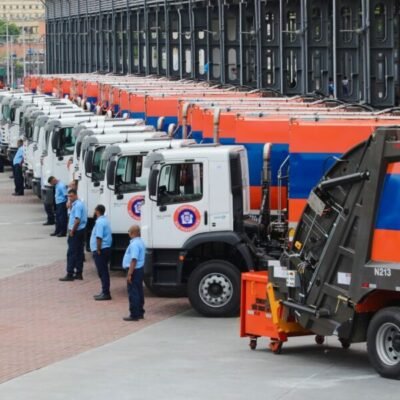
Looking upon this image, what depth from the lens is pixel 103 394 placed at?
54.2ft

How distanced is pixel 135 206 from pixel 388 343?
31.6 feet

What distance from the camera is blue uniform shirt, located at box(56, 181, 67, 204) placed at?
32094mm

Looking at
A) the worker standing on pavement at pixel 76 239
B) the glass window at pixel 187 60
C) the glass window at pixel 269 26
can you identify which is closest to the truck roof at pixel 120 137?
the worker standing on pavement at pixel 76 239

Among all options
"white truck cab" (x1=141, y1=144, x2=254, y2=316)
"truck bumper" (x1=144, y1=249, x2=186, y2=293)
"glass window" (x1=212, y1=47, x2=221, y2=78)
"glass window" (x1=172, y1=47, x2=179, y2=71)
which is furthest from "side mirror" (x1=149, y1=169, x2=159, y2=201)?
"glass window" (x1=172, y1=47, x2=179, y2=71)

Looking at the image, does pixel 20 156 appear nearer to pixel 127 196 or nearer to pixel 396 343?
pixel 127 196

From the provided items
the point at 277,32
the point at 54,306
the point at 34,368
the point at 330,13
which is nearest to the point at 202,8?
the point at 277,32

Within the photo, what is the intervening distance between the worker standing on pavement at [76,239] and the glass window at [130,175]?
0.79 metres

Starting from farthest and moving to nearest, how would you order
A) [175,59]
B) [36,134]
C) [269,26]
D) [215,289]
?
[175,59], [269,26], [36,134], [215,289]

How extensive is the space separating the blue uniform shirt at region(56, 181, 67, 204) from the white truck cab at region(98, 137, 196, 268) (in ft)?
19.9

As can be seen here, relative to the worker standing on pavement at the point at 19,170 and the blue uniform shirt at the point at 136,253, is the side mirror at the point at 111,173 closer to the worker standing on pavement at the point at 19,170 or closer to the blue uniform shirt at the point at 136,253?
the blue uniform shirt at the point at 136,253

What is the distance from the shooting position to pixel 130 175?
1018 inches

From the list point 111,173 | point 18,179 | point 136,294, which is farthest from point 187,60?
point 136,294

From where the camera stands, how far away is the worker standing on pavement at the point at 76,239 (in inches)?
1033

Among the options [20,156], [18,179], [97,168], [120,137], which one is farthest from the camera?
[18,179]
